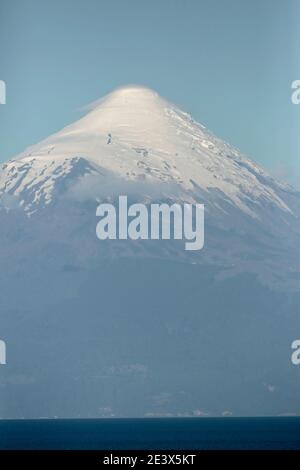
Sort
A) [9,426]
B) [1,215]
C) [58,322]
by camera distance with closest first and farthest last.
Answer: [1,215], [58,322], [9,426]

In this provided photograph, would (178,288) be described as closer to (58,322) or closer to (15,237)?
(58,322)

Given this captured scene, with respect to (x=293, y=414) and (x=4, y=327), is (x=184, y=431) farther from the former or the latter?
(x=4, y=327)

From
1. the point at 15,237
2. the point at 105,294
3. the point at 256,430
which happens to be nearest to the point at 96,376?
the point at 105,294

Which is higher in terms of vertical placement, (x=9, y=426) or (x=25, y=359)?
(x=25, y=359)

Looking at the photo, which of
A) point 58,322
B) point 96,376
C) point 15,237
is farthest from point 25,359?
point 15,237

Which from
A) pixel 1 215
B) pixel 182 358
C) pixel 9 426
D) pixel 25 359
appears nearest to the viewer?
pixel 1 215

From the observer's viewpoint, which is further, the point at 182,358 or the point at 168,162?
the point at 182,358
